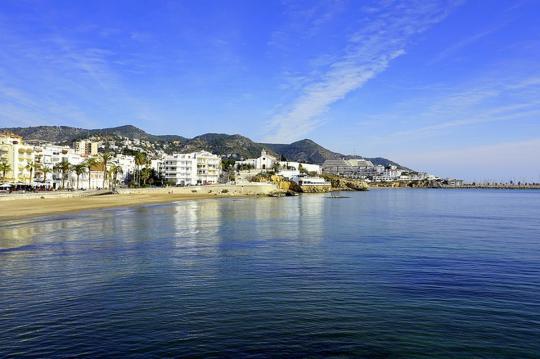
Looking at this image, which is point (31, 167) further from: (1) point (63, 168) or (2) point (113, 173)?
(2) point (113, 173)

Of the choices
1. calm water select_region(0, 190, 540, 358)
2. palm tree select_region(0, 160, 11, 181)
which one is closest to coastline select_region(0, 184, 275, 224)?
palm tree select_region(0, 160, 11, 181)

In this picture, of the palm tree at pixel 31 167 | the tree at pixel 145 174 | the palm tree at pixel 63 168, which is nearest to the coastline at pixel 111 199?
the palm tree at pixel 63 168

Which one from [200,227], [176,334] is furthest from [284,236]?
[176,334]

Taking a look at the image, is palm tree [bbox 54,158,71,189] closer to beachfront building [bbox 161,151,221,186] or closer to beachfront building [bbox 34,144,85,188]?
beachfront building [bbox 34,144,85,188]

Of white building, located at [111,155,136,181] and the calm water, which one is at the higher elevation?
white building, located at [111,155,136,181]

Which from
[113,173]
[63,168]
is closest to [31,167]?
[63,168]

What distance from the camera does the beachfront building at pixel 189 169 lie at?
151250 mm

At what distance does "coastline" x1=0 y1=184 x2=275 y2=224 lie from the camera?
59863 mm

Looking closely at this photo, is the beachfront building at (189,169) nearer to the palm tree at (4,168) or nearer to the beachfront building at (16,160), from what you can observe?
the beachfront building at (16,160)

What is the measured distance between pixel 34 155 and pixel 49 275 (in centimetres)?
10910

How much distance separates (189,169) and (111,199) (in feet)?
208

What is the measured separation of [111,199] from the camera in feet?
296

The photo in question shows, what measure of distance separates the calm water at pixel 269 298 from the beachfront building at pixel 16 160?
83.1 meters

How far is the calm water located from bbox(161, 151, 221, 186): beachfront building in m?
120
